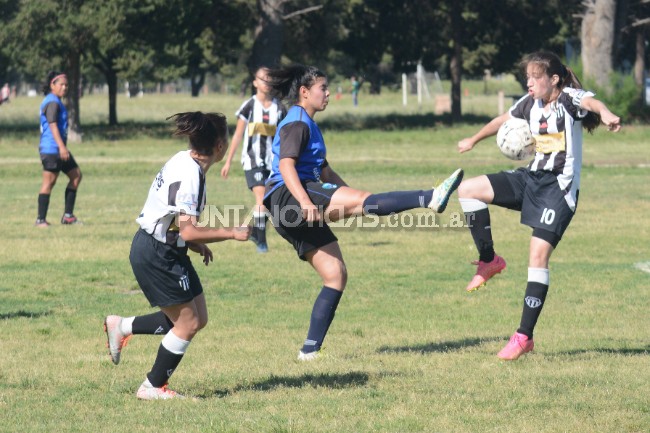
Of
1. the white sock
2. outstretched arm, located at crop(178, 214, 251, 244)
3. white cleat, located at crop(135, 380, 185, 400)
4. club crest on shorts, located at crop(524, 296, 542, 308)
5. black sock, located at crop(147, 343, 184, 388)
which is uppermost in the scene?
outstretched arm, located at crop(178, 214, 251, 244)

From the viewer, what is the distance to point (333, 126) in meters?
49.8

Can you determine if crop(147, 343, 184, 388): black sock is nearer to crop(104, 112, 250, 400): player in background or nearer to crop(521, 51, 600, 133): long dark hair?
crop(104, 112, 250, 400): player in background

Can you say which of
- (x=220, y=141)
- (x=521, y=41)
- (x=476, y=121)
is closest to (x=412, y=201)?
(x=220, y=141)

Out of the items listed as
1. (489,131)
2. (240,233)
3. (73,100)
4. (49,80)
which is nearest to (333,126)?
Result: (73,100)

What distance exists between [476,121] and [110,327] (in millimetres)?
43693

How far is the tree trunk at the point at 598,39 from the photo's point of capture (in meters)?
40.1

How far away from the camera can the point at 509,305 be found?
1077 cm

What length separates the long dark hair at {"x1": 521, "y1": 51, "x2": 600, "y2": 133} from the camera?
8.05 m

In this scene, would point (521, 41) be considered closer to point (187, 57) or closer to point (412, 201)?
point (187, 57)

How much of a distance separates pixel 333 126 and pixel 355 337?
40.9 m

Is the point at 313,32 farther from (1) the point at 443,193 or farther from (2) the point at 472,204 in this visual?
(1) the point at 443,193

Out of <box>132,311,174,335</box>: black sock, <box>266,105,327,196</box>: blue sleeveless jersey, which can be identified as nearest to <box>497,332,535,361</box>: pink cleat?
<box>266,105,327,196</box>: blue sleeveless jersey

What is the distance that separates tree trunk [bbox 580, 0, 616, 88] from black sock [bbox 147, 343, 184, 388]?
35774 millimetres

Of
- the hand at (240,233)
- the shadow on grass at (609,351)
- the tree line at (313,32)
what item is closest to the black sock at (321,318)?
the shadow on grass at (609,351)
